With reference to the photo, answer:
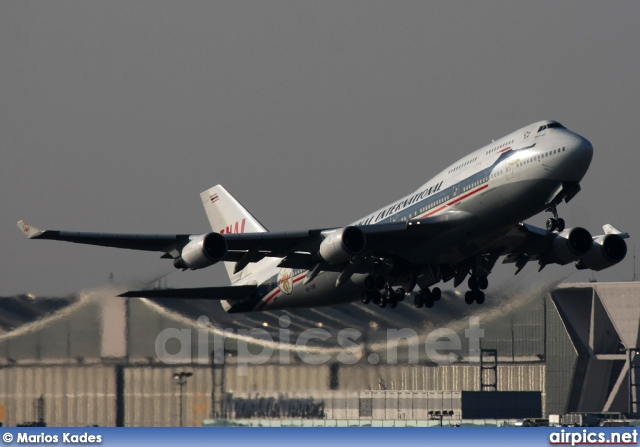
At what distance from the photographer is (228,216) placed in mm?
62656

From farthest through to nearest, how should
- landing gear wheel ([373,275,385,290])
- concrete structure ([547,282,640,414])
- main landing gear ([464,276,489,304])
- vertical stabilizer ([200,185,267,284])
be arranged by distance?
concrete structure ([547,282,640,414]), vertical stabilizer ([200,185,267,284]), main landing gear ([464,276,489,304]), landing gear wheel ([373,275,385,290])

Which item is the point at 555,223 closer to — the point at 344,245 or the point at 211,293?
the point at 344,245

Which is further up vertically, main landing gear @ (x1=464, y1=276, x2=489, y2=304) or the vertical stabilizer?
the vertical stabilizer

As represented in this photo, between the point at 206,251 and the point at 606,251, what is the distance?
1762cm

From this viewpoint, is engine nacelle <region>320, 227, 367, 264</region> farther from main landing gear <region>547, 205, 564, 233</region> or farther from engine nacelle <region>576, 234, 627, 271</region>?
engine nacelle <region>576, 234, 627, 271</region>

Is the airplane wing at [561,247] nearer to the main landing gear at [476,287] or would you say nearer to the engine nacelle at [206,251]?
the main landing gear at [476,287]

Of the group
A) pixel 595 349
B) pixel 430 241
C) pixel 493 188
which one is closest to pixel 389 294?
pixel 430 241

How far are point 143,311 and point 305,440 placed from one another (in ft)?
37.8

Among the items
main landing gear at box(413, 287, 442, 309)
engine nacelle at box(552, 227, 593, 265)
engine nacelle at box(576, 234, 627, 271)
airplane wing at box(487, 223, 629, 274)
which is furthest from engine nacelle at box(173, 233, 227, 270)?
engine nacelle at box(576, 234, 627, 271)

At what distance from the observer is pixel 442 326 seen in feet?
228

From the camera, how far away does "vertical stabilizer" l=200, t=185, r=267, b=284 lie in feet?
200

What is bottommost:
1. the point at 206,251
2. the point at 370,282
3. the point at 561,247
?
the point at 370,282

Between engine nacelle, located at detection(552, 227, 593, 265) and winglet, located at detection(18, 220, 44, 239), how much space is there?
839 inches

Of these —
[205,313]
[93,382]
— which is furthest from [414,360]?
[93,382]
